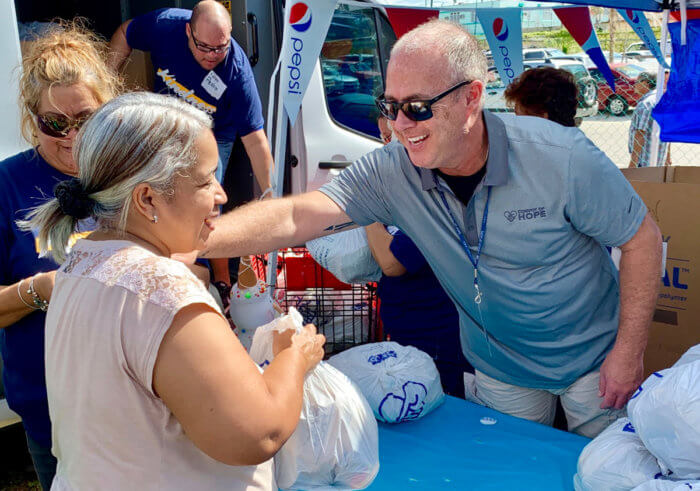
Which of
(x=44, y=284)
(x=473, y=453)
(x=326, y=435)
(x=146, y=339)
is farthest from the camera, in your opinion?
(x=473, y=453)

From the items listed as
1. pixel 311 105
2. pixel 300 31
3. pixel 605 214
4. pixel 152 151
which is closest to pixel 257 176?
pixel 311 105

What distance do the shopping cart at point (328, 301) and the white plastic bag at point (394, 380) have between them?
0.89m

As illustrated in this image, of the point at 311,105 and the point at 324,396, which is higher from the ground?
the point at 311,105

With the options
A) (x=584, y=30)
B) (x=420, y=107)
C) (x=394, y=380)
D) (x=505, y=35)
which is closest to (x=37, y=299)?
(x=394, y=380)

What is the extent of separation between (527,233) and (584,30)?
4.15 meters

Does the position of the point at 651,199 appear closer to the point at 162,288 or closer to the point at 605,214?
the point at 605,214

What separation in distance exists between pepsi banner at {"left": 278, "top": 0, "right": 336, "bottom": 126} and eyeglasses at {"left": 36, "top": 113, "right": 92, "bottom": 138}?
4.68ft

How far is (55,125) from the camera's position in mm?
1749

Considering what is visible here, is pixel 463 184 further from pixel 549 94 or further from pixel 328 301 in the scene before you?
pixel 549 94

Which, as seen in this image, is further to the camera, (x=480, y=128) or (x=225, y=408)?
(x=480, y=128)

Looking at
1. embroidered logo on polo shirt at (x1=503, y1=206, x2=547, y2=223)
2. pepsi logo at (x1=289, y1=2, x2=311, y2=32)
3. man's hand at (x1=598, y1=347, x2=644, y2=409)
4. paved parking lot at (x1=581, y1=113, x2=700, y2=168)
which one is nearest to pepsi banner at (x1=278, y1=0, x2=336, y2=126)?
pepsi logo at (x1=289, y1=2, x2=311, y2=32)

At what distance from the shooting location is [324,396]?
1.51m

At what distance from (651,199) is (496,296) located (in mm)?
1723

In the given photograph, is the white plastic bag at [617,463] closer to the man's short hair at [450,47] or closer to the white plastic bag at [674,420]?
the white plastic bag at [674,420]
